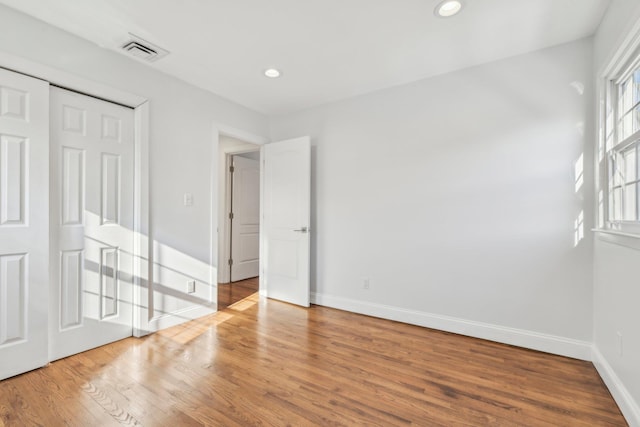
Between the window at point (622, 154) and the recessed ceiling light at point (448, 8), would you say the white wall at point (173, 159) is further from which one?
the window at point (622, 154)

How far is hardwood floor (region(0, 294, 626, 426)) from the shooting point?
5.43 feet

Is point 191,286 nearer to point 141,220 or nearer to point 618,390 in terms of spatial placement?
point 141,220

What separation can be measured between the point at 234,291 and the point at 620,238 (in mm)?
4170

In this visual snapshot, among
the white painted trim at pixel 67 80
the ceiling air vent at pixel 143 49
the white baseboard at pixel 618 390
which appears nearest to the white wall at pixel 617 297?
the white baseboard at pixel 618 390

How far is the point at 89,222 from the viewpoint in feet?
7.96

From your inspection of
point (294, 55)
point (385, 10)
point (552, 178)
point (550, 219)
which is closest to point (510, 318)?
point (550, 219)

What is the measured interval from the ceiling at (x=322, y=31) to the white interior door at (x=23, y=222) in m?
0.65

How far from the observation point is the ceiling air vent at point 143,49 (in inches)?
94.7

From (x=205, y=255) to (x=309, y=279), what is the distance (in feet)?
4.27

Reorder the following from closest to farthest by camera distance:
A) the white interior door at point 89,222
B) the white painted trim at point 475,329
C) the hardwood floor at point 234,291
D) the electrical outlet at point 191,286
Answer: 1. the white interior door at point 89,222
2. the white painted trim at point 475,329
3. the electrical outlet at point 191,286
4. the hardwood floor at point 234,291

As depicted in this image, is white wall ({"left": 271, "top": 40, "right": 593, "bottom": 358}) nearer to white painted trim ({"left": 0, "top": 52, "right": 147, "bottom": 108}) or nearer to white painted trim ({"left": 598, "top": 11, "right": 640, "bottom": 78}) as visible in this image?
white painted trim ({"left": 598, "top": 11, "right": 640, "bottom": 78})

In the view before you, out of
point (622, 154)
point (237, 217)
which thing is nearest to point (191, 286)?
point (237, 217)

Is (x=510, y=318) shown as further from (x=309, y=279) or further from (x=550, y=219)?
(x=309, y=279)

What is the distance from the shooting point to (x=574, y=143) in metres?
2.39
